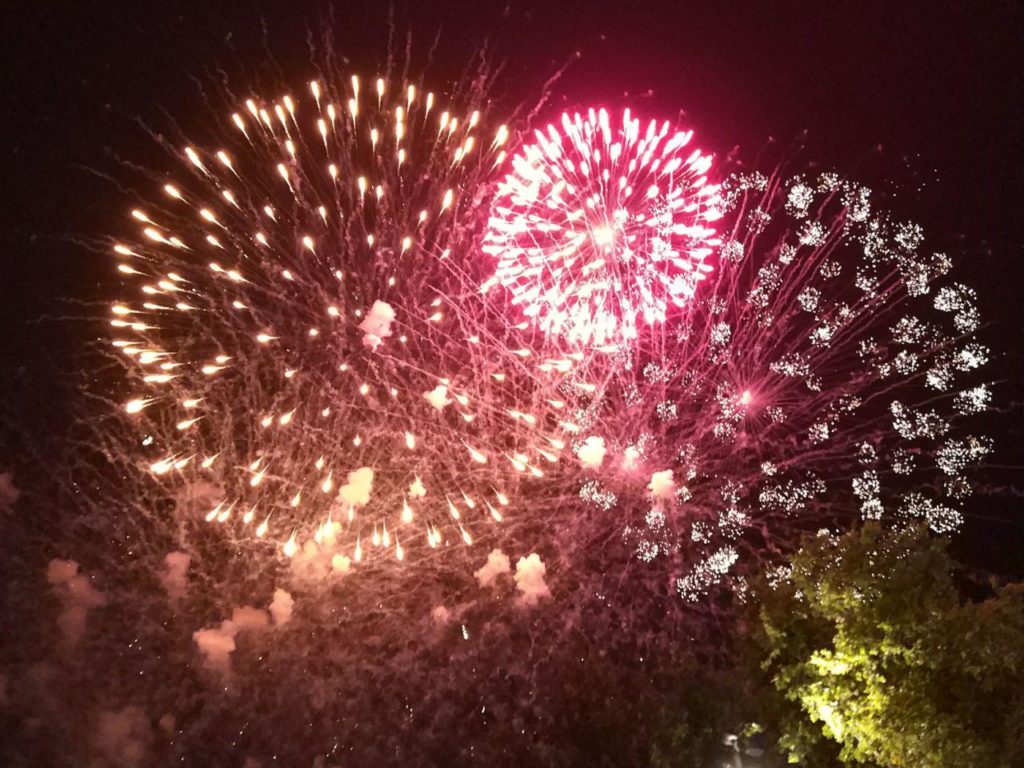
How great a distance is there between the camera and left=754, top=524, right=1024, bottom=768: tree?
1027cm

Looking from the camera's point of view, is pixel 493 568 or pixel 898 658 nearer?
pixel 898 658

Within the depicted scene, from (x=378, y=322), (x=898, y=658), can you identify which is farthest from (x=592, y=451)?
(x=898, y=658)

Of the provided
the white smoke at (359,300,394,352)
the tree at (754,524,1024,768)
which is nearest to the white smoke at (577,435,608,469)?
the tree at (754,524,1024,768)

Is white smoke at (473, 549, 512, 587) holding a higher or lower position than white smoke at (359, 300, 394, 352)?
lower

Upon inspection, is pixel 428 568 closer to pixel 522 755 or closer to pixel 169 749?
pixel 522 755

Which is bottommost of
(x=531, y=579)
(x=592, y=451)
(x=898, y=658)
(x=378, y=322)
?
(x=898, y=658)

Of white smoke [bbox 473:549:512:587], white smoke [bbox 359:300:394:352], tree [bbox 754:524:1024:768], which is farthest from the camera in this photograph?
white smoke [bbox 473:549:512:587]

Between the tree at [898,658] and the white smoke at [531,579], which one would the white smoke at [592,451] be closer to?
the white smoke at [531,579]

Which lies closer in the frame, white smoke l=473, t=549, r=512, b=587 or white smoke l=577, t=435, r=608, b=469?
white smoke l=577, t=435, r=608, b=469

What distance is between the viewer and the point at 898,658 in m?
11.1

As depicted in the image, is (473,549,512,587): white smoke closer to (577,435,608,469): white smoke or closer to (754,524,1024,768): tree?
(577,435,608,469): white smoke

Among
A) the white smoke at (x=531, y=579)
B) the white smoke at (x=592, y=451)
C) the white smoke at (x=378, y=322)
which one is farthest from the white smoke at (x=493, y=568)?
the white smoke at (x=378, y=322)

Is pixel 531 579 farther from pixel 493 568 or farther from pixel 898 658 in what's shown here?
pixel 898 658

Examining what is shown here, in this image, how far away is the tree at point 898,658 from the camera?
1027 cm
